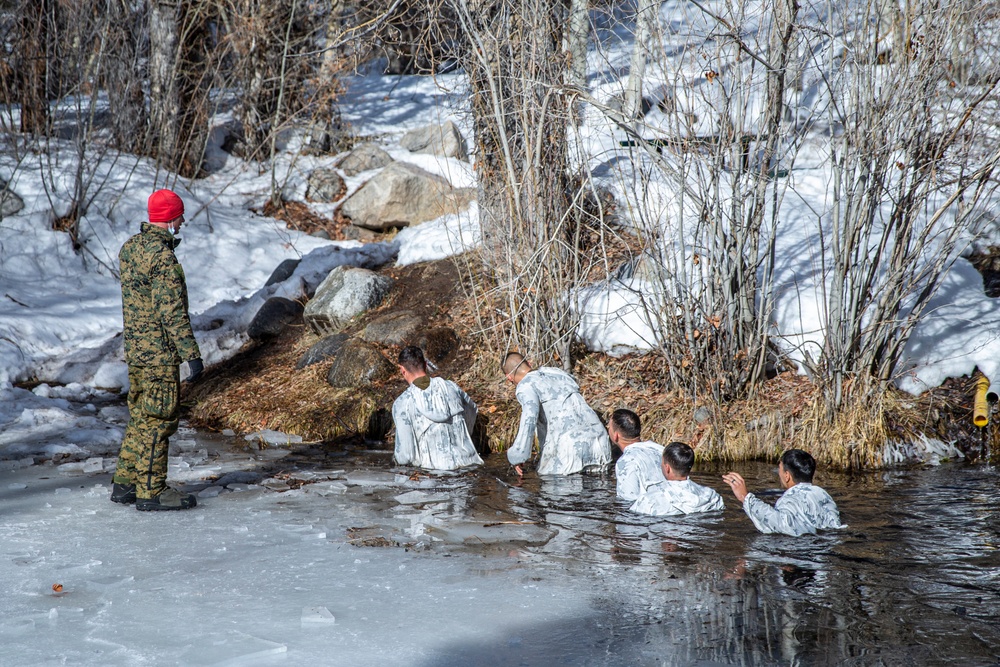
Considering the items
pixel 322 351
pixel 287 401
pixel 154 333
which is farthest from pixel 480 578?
pixel 322 351

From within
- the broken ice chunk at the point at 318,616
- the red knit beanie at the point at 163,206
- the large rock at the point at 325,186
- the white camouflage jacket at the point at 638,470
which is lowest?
the broken ice chunk at the point at 318,616

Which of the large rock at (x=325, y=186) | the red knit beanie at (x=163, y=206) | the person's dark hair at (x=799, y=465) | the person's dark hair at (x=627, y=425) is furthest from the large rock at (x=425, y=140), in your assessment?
the person's dark hair at (x=799, y=465)

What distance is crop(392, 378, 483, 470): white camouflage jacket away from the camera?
744 cm

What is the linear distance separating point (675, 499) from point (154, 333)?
3.77 m

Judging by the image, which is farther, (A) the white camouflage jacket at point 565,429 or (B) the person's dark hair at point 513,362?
(B) the person's dark hair at point 513,362

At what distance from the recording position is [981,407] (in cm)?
764

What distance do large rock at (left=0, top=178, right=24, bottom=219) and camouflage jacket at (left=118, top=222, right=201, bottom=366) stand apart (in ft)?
31.5

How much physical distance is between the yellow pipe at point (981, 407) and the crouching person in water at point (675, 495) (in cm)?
330

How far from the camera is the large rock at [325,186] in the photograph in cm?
1561

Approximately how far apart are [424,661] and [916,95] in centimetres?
606

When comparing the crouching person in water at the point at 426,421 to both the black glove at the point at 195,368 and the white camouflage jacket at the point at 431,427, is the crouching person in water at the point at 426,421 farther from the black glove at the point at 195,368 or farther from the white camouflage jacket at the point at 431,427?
the black glove at the point at 195,368

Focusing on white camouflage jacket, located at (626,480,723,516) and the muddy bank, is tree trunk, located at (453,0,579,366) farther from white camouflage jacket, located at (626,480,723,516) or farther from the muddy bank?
white camouflage jacket, located at (626,480,723,516)

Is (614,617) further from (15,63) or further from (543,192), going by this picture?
(15,63)

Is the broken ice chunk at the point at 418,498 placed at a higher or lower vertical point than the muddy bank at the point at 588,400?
lower
